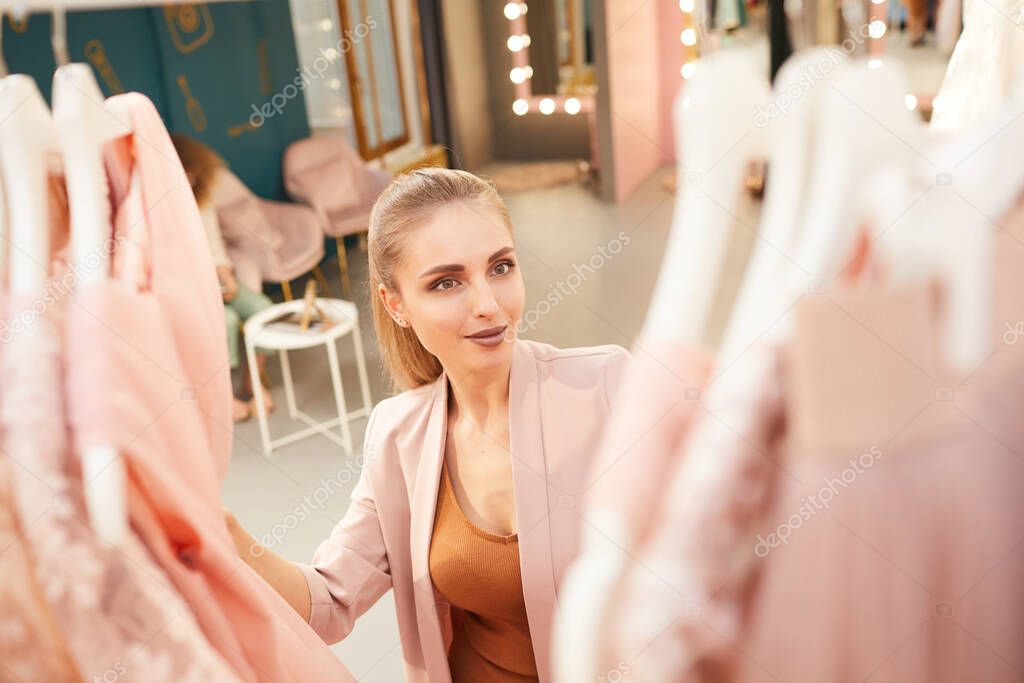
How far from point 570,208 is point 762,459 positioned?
6.08ft

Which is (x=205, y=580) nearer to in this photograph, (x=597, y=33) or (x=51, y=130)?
(x=51, y=130)

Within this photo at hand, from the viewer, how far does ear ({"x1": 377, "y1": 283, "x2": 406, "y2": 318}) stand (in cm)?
121

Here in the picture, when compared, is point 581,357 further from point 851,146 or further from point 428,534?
point 851,146

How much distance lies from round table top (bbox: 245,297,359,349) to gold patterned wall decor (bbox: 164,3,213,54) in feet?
5.48

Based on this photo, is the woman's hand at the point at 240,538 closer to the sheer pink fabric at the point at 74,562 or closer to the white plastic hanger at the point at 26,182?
the sheer pink fabric at the point at 74,562

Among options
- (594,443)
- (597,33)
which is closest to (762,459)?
(594,443)

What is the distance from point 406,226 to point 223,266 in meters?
2.86

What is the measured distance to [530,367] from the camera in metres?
1.10

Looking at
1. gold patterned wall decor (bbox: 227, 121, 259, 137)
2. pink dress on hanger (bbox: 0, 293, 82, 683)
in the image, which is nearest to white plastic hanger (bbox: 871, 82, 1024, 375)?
pink dress on hanger (bbox: 0, 293, 82, 683)

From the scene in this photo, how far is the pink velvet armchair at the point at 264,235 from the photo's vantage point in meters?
4.17

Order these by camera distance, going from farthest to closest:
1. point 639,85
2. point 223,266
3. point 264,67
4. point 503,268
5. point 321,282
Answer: point 321,282 < point 264,67 < point 223,266 < point 639,85 < point 503,268

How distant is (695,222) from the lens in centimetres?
60

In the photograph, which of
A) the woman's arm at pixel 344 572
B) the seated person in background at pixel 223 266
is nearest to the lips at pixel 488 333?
the woman's arm at pixel 344 572

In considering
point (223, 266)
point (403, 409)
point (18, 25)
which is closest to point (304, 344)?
point (223, 266)
